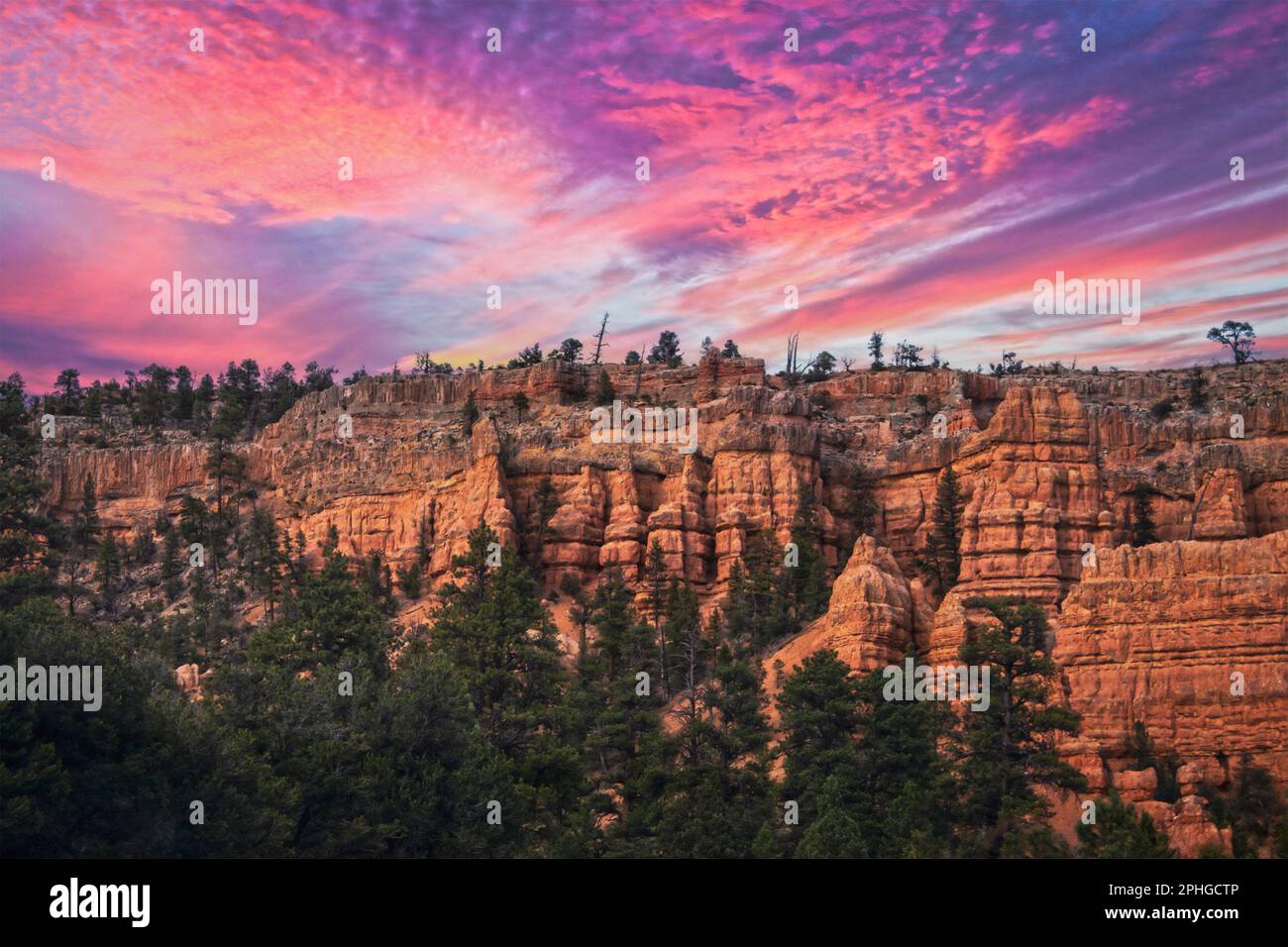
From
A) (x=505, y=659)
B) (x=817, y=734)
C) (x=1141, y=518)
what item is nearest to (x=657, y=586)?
(x=505, y=659)

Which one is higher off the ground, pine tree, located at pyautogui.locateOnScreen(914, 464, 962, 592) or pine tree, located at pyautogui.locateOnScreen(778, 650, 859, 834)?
→ pine tree, located at pyautogui.locateOnScreen(914, 464, 962, 592)

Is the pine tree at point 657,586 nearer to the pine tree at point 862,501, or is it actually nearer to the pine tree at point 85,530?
the pine tree at point 862,501

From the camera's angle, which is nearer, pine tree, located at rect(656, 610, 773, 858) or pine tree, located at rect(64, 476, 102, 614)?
pine tree, located at rect(656, 610, 773, 858)

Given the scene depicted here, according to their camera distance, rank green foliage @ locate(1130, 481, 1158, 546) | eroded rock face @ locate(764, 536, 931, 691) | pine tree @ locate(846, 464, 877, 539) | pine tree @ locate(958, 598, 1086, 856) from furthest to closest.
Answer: pine tree @ locate(846, 464, 877, 539) < green foliage @ locate(1130, 481, 1158, 546) < eroded rock face @ locate(764, 536, 931, 691) < pine tree @ locate(958, 598, 1086, 856)

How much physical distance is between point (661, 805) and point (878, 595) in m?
21.3

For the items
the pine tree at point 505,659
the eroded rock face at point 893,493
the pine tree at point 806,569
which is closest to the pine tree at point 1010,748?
the eroded rock face at point 893,493

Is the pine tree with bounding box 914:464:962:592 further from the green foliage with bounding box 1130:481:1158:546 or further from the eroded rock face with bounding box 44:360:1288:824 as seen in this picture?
the green foliage with bounding box 1130:481:1158:546

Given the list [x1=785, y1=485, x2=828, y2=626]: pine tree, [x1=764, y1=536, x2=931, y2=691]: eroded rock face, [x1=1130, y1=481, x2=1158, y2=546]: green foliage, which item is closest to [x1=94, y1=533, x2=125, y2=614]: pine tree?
[x1=785, y1=485, x2=828, y2=626]: pine tree

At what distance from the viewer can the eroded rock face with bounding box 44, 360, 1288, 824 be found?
57875mm

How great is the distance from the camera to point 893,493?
8512cm

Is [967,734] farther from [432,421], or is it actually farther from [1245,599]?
[432,421]
